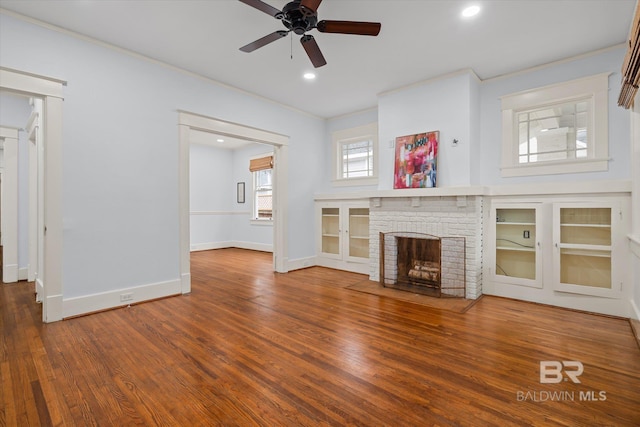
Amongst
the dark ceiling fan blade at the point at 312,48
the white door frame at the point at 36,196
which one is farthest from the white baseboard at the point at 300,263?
the dark ceiling fan blade at the point at 312,48

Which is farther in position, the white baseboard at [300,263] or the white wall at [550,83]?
the white baseboard at [300,263]

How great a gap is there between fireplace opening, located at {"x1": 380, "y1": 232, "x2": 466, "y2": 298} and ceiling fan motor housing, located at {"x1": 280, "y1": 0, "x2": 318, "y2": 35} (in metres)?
3.01

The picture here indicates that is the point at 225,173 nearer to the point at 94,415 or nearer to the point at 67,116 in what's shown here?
the point at 67,116

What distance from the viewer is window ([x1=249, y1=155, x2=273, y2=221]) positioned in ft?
25.9

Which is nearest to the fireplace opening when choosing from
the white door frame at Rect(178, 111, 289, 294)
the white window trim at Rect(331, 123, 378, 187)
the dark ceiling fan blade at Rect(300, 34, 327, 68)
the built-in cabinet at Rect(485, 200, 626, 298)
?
the built-in cabinet at Rect(485, 200, 626, 298)

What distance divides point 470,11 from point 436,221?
2435 mm

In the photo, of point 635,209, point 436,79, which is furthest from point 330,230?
point 635,209

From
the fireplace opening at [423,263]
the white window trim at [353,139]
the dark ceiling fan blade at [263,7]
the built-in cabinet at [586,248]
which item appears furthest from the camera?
the white window trim at [353,139]

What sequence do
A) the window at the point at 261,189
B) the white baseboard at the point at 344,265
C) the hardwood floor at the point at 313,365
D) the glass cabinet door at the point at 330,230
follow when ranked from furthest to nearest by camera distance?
the window at the point at 261,189 < the glass cabinet door at the point at 330,230 < the white baseboard at the point at 344,265 < the hardwood floor at the point at 313,365

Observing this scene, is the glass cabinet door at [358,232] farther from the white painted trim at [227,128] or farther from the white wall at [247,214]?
the white wall at [247,214]

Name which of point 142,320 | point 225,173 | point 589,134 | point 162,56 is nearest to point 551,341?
point 589,134

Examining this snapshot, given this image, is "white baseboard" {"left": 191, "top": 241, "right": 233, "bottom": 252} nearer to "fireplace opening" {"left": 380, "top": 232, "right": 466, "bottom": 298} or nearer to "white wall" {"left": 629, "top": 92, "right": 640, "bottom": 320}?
"fireplace opening" {"left": 380, "top": 232, "right": 466, "bottom": 298}

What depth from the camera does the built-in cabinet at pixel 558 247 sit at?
3.28 meters

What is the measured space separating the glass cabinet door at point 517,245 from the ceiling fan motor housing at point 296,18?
3251mm
